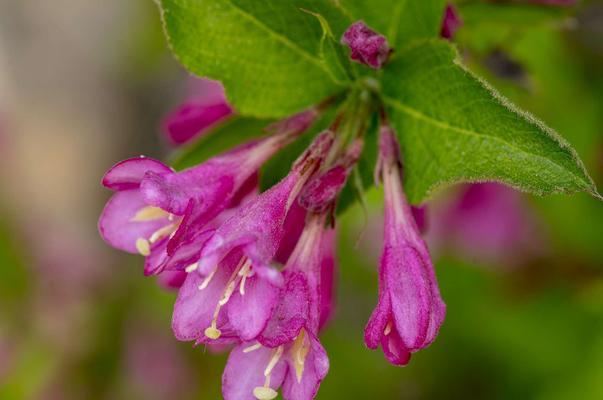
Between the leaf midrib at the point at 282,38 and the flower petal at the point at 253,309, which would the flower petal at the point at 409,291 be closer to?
the flower petal at the point at 253,309

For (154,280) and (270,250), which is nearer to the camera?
(270,250)

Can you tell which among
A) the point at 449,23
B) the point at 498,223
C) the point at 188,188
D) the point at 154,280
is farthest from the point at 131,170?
the point at 154,280

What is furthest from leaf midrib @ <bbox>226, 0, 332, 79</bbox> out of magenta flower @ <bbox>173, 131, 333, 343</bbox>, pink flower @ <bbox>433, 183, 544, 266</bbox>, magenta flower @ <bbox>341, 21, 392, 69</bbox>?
pink flower @ <bbox>433, 183, 544, 266</bbox>

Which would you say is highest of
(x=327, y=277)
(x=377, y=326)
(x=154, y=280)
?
(x=377, y=326)

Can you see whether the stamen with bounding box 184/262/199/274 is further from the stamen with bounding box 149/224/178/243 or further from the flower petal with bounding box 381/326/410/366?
the flower petal with bounding box 381/326/410/366

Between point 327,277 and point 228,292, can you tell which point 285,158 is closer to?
point 327,277

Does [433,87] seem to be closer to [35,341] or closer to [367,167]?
[367,167]

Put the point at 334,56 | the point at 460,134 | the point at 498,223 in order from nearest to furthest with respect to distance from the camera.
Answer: the point at 460,134, the point at 334,56, the point at 498,223
